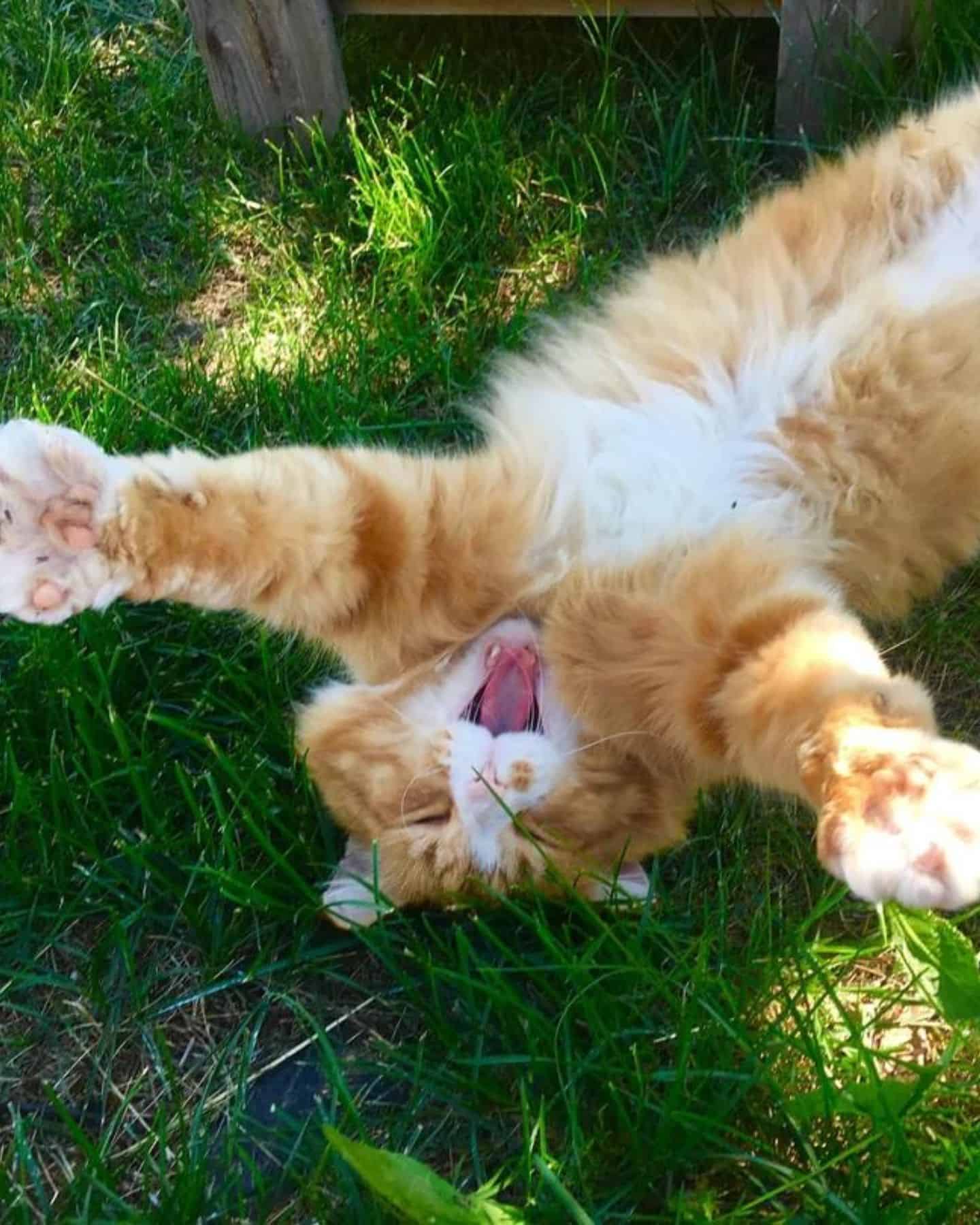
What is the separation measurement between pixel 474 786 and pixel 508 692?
0.19m

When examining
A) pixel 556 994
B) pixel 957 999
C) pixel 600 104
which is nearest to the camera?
pixel 957 999

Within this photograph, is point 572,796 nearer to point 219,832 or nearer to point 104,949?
point 219,832

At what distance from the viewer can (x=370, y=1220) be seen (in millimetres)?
1812

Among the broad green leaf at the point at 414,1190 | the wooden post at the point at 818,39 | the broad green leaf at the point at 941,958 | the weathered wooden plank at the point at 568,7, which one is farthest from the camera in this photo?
the weathered wooden plank at the point at 568,7

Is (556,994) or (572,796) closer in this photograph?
(556,994)

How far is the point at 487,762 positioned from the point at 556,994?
0.44 metres

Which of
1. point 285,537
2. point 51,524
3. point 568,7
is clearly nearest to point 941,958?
point 285,537

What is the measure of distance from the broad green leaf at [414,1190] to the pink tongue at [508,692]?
2.78 ft

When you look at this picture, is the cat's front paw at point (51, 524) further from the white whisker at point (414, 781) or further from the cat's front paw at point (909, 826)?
the cat's front paw at point (909, 826)

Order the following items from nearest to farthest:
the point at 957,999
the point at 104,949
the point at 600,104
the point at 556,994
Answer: the point at 957,999
the point at 556,994
the point at 104,949
the point at 600,104

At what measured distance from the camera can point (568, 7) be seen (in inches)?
122

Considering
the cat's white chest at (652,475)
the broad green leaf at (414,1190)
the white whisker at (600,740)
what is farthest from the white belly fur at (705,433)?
the broad green leaf at (414,1190)

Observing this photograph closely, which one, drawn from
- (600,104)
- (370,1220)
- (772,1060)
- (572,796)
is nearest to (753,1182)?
(772,1060)

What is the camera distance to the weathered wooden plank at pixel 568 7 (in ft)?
10.0
